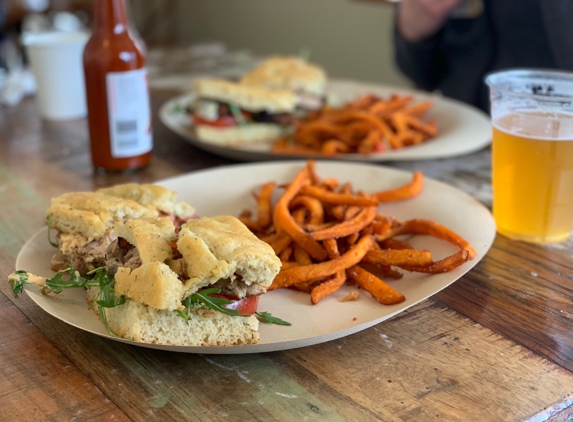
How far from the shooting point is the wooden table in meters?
0.88

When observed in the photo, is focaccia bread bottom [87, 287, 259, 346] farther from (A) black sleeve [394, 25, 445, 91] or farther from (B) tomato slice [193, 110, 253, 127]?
(A) black sleeve [394, 25, 445, 91]

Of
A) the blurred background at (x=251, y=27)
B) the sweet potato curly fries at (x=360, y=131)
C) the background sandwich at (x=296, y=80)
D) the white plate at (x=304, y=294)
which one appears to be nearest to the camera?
the white plate at (x=304, y=294)

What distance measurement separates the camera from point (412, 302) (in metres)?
1.06

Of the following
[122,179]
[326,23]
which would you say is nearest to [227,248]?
[122,179]

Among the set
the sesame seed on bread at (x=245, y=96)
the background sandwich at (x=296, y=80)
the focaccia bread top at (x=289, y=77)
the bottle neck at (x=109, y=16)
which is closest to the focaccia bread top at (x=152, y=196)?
the bottle neck at (x=109, y=16)

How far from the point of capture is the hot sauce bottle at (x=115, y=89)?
1.73 meters

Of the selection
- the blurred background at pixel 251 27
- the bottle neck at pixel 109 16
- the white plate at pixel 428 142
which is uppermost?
the bottle neck at pixel 109 16

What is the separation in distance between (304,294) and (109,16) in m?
1.02

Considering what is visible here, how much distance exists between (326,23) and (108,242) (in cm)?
513

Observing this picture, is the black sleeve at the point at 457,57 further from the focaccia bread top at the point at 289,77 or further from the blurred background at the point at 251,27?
the blurred background at the point at 251,27

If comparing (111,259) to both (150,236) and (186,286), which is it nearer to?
(150,236)

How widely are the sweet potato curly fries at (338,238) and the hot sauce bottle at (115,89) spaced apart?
502 millimetres

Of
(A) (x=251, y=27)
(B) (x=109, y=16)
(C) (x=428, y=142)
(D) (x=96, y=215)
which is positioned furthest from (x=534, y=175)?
(A) (x=251, y=27)

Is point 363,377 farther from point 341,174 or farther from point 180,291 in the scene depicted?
point 341,174
